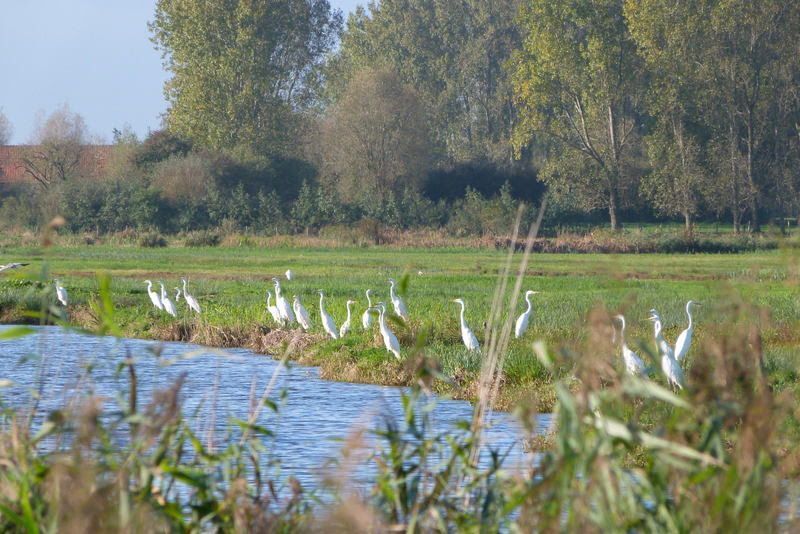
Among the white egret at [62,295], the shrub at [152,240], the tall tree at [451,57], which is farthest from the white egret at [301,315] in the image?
the tall tree at [451,57]

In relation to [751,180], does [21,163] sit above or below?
above

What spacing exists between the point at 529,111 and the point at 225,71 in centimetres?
1612

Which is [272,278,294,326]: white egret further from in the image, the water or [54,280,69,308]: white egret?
[54,280,69,308]: white egret

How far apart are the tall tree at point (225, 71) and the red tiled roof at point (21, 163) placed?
19.9ft

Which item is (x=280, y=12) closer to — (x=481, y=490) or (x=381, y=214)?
(x=381, y=214)

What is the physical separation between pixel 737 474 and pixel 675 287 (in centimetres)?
2680

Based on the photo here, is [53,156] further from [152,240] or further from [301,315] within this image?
[301,315]

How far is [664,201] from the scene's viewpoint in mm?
57250

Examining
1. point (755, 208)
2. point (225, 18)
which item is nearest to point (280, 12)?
point (225, 18)

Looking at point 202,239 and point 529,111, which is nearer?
point 202,239

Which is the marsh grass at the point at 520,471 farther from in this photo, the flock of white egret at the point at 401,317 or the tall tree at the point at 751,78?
the tall tree at the point at 751,78

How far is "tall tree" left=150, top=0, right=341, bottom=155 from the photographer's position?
62625mm

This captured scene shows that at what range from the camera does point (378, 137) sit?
6078 cm

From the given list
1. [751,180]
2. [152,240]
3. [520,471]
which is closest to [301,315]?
[520,471]
